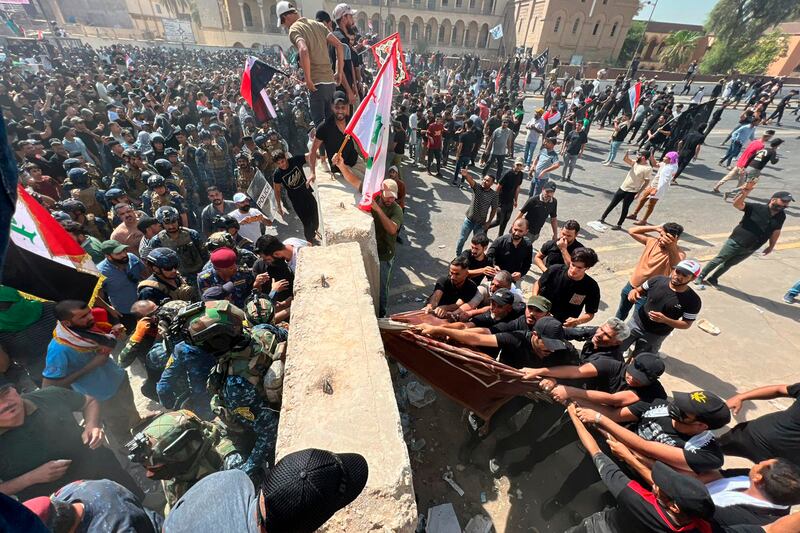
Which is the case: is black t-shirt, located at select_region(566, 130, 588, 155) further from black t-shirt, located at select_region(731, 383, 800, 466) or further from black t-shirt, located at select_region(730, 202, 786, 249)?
black t-shirt, located at select_region(731, 383, 800, 466)

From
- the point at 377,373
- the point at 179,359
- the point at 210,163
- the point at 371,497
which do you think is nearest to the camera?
the point at 371,497

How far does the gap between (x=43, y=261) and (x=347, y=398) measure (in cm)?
280

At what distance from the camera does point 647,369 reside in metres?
2.95

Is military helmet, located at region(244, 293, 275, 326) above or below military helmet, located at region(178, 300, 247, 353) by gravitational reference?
below

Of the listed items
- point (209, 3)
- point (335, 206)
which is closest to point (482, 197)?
point (335, 206)

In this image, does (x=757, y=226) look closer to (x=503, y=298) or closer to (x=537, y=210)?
(x=537, y=210)

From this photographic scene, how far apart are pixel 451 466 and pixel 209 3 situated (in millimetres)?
61684

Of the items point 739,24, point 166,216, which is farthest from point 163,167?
point 739,24

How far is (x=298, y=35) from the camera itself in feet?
16.8

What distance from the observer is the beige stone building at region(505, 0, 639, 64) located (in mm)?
46531

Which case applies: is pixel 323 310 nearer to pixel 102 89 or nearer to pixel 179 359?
pixel 179 359

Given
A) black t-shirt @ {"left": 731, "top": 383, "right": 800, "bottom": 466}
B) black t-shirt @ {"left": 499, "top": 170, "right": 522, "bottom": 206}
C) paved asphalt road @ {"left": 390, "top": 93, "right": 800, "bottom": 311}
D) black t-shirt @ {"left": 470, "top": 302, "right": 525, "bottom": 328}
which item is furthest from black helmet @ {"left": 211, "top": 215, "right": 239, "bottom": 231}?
black t-shirt @ {"left": 731, "top": 383, "right": 800, "bottom": 466}

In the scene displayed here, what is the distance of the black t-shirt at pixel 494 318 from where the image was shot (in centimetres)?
382

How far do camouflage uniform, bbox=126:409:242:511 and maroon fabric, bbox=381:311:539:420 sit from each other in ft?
4.65
